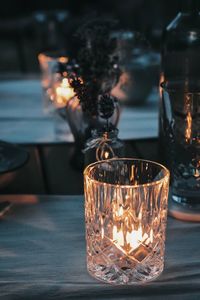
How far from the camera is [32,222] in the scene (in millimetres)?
768

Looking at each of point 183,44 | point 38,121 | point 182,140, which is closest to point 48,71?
point 38,121

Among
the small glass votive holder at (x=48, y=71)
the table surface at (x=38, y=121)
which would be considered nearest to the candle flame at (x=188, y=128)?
the table surface at (x=38, y=121)

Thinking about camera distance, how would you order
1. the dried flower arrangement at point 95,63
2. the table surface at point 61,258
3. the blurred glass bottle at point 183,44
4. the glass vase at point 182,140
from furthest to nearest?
the blurred glass bottle at point 183,44
the dried flower arrangement at point 95,63
the glass vase at point 182,140
the table surface at point 61,258

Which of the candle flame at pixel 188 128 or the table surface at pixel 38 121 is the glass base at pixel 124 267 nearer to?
the candle flame at pixel 188 128

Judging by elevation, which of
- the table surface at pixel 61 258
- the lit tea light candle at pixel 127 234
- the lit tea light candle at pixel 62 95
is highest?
the lit tea light candle at pixel 62 95

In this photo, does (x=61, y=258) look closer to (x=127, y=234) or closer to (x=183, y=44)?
(x=127, y=234)

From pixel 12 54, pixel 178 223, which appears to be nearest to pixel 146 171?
pixel 178 223

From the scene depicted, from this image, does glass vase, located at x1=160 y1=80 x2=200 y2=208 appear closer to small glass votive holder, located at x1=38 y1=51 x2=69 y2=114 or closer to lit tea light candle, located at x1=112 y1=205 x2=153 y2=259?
lit tea light candle, located at x1=112 y1=205 x2=153 y2=259

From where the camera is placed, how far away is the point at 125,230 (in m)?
0.62

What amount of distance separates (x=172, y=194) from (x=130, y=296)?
0.28m

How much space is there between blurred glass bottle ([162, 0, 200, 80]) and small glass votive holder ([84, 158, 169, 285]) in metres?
0.56

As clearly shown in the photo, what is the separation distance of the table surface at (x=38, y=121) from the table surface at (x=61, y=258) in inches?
14.9

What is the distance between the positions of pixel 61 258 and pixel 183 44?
0.73 m

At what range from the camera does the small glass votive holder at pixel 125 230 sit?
0.61 metres
